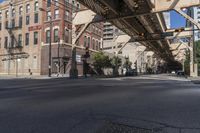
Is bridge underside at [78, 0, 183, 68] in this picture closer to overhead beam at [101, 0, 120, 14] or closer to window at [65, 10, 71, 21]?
overhead beam at [101, 0, 120, 14]

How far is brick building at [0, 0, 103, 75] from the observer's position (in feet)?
162

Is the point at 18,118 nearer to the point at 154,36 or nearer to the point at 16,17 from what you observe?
the point at 154,36

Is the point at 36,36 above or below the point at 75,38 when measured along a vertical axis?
above

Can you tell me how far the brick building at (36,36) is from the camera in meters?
49.5

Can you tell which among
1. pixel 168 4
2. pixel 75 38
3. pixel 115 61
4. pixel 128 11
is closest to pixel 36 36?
pixel 115 61

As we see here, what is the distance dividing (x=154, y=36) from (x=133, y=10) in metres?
19.1

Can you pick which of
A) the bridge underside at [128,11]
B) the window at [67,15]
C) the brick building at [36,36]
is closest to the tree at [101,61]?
the brick building at [36,36]

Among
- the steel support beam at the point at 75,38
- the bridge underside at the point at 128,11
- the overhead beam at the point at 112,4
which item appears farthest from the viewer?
the steel support beam at the point at 75,38

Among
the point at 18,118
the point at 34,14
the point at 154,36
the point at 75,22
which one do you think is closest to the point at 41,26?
the point at 34,14

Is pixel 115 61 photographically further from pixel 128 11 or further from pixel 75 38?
pixel 128 11

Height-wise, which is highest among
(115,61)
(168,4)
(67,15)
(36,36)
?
(67,15)

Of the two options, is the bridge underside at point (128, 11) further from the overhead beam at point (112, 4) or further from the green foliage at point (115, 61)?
the green foliage at point (115, 61)

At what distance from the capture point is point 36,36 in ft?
174

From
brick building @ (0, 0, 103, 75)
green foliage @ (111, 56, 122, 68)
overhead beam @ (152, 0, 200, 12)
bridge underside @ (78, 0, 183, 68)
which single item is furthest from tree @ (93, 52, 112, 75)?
overhead beam @ (152, 0, 200, 12)
